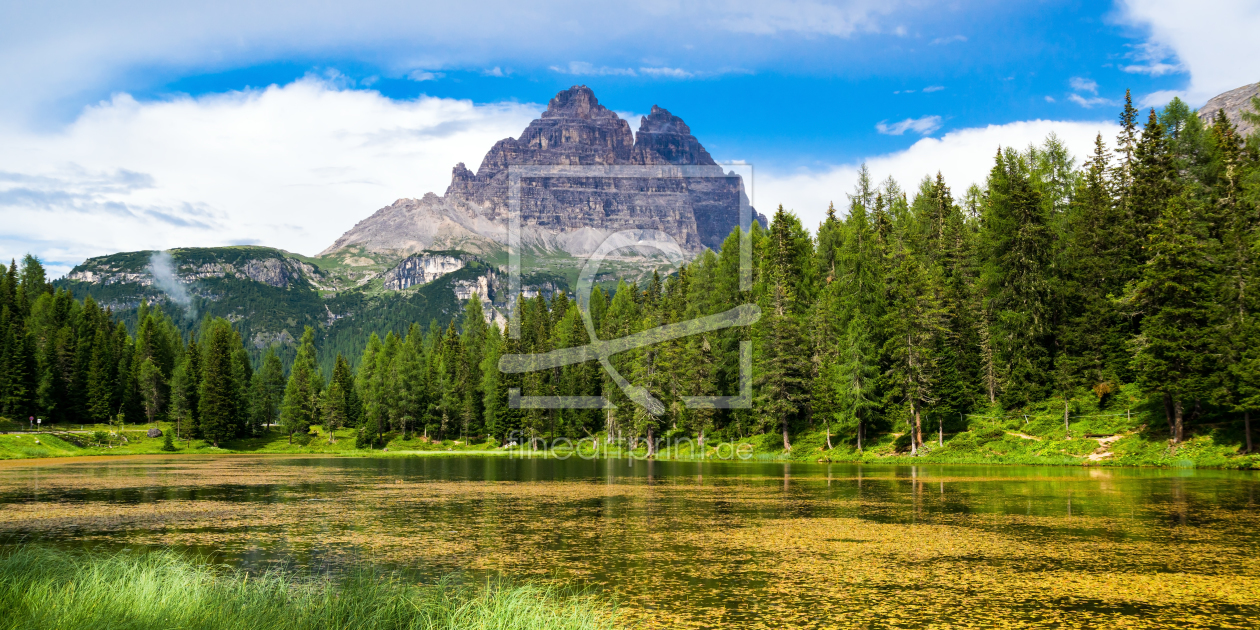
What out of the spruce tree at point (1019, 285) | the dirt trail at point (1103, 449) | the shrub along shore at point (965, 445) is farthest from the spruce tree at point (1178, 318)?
the spruce tree at point (1019, 285)

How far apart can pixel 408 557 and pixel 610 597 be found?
21.5 ft

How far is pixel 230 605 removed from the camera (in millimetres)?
11039

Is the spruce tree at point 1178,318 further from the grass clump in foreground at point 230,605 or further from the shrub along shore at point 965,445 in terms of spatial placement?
the grass clump in foreground at point 230,605

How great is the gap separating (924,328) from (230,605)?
61968 mm

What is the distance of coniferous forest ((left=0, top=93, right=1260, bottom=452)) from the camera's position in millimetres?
50562

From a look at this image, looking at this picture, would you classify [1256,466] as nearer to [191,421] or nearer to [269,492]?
[269,492]

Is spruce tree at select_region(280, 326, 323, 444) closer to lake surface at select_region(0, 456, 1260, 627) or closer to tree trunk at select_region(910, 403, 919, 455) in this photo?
lake surface at select_region(0, 456, 1260, 627)

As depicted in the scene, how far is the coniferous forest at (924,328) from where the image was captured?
166 ft

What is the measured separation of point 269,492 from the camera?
124 ft

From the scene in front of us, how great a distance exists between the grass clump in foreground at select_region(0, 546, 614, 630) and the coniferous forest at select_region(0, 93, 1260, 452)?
48504 millimetres

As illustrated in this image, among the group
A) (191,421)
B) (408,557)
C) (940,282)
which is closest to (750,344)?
(940,282)

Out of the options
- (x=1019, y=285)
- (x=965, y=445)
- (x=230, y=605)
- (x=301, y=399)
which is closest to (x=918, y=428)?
(x=965, y=445)

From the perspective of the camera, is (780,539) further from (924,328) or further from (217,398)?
(217,398)

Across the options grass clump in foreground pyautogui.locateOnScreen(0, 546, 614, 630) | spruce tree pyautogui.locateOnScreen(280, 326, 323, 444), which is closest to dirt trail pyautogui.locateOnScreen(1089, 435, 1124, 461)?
grass clump in foreground pyautogui.locateOnScreen(0, 546, 614, 630)
